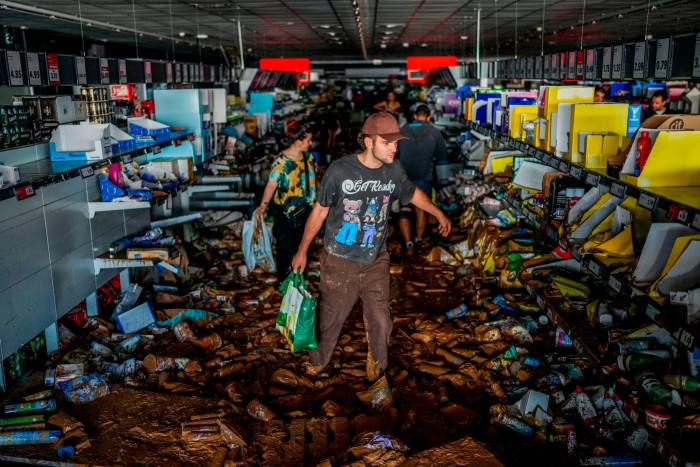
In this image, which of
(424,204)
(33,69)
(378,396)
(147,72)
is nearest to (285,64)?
(147,72)

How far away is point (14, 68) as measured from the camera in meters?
4.98

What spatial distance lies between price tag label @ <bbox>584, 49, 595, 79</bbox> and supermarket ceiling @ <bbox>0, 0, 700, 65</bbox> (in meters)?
1.64

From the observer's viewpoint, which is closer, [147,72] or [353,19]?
[147,72]

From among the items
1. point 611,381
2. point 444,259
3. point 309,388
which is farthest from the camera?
point 444,259

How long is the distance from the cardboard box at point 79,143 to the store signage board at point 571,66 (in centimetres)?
523

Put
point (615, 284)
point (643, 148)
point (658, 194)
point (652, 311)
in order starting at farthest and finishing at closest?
point (643, 148), point (615, 284), point (658, 194), point (652, 311)

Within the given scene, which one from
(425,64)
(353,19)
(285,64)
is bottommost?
(425,64)

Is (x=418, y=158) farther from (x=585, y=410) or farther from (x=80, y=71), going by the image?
(x=585, y=410)

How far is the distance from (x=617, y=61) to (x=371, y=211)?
3267 millimetres

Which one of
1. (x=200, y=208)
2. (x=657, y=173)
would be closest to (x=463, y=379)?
(x=657, y=173)

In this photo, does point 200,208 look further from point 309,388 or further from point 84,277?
point 309,388

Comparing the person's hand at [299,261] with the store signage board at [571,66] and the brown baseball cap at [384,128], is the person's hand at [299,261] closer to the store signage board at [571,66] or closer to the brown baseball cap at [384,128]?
the brown baseball cap at [384,128]

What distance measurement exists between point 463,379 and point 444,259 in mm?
3384

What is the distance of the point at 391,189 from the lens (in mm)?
4574
